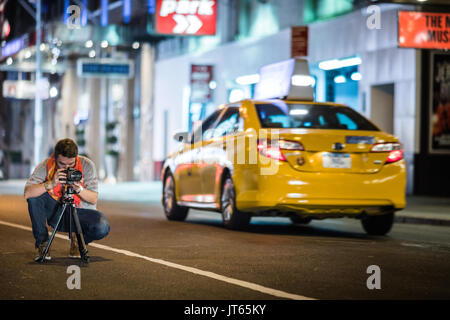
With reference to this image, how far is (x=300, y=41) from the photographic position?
77.6ft

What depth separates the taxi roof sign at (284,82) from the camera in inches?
678

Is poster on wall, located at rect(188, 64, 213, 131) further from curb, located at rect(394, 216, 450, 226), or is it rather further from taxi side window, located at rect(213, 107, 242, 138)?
taxi side window, located at rect(213, 107, 242, 138)

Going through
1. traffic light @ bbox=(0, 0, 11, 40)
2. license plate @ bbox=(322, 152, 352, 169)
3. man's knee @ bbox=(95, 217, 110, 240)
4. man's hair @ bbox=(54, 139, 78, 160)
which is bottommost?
man's knee @ bbox=(95, 217, 110, 240)

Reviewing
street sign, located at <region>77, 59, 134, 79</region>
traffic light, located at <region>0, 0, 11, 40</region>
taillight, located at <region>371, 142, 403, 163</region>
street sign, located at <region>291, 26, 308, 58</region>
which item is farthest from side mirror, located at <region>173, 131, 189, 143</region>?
traffic light, located at <region>0, 0, 11, 40</region>

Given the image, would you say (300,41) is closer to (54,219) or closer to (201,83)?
(201,83)

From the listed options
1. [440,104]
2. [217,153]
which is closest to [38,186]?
[217,153]

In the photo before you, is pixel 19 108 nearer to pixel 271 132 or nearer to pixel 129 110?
pixel 129 110

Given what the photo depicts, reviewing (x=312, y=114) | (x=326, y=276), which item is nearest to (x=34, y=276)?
(x=326, y=276)

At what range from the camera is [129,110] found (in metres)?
40.8

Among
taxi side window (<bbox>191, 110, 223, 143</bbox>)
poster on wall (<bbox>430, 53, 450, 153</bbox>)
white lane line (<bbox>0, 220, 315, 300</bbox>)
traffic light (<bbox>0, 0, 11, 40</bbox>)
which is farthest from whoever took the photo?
traffic light (<bbox>0, 0, 11, 40</bbox>)

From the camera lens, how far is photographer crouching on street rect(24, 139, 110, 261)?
925 cm

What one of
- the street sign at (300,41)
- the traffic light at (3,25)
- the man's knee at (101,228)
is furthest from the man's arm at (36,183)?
the traffic light at (3,25)

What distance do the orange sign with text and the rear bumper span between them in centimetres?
884
